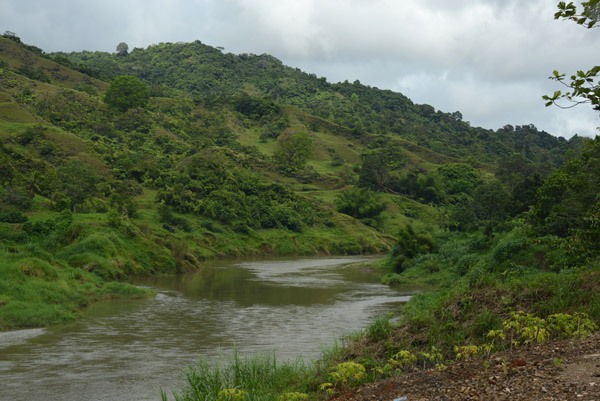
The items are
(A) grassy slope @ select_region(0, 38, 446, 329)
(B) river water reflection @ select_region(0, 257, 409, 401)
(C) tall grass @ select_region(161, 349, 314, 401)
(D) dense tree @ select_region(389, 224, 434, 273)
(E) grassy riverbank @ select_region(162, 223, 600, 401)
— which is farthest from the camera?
(D) dense tree @ select_region(389, 224, 434, 273)

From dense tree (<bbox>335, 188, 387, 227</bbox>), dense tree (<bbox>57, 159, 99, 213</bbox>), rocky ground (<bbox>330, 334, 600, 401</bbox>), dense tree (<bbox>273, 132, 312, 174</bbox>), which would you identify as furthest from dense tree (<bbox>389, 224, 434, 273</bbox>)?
dense tree (<bbox>273, 132, 312, 174</bbox>)

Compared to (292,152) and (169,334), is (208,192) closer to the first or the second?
(292,152)

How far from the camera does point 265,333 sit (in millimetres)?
Result: 26312

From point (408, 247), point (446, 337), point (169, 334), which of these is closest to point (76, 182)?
point (408, 247)

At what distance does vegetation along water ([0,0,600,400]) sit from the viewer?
1321cm

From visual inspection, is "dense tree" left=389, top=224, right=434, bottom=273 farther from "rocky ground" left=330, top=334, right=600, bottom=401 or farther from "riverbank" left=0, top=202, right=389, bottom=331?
"rocky ground" left=330, top=334, right=600, bottom=401

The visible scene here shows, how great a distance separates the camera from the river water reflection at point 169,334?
682 inches

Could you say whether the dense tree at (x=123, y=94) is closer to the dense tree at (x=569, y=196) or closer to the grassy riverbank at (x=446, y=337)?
the dense tree at (x=569, y=196)

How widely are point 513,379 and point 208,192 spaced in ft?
289

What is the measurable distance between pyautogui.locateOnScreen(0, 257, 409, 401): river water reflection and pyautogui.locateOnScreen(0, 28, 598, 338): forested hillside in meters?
3.26

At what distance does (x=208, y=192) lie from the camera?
94.1 meters

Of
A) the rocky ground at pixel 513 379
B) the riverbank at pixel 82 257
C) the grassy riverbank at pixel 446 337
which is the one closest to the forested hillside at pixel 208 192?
the riverbank at pixel 82 257

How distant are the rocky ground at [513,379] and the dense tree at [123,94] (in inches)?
5292

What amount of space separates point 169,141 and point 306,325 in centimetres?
10198
